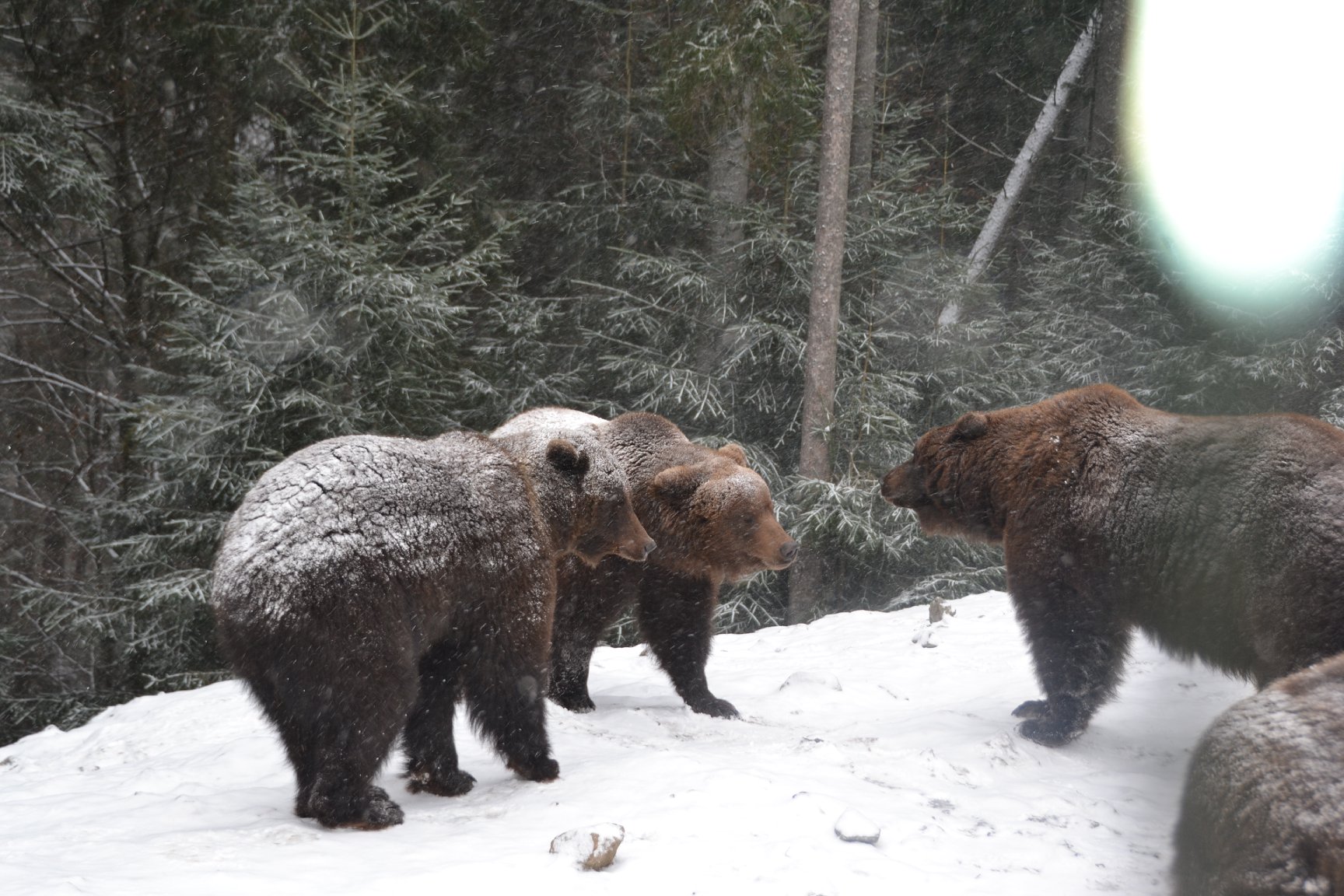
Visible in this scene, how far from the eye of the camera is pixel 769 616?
1252 cm

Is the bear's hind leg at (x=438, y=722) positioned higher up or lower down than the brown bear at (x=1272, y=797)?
lower down

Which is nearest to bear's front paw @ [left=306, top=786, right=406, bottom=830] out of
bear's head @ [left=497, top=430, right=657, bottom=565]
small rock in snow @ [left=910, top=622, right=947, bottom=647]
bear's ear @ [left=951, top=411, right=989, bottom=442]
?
bear's head @ [left=497, top=430, right=657, bottom=565]

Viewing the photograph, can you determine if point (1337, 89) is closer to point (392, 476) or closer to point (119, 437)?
point (392, 476)

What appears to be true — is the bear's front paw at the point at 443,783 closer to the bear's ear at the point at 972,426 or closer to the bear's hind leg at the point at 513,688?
the bear's hind leg at the point at 513,688

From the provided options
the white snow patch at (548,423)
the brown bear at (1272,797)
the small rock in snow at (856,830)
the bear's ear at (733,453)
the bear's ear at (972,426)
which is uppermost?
the bear's ear at (972,426)

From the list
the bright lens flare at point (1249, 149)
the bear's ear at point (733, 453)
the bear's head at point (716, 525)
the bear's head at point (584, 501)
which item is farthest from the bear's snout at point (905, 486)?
the bright lens flare at point (1249, 149)

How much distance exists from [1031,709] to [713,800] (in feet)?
7.50

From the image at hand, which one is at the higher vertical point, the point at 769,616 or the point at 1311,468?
the point at 1311,468

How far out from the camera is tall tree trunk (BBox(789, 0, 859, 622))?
12.1m

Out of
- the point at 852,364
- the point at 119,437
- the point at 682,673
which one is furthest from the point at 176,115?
the point at 682,673

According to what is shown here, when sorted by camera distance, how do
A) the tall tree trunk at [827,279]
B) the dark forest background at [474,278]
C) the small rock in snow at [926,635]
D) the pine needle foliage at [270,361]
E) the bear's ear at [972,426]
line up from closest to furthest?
the bear's ear at [972,426]
the small rock in snow at [926,635]
the pine needle foliage at [270,361]
the dark forest background at [474,278]
the tall tree trunk at [827,279]

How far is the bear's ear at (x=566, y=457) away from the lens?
5309 millimetres

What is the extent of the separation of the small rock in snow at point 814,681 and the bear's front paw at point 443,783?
2.55 metres

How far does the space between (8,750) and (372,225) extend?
Answer: 19.9 ft
